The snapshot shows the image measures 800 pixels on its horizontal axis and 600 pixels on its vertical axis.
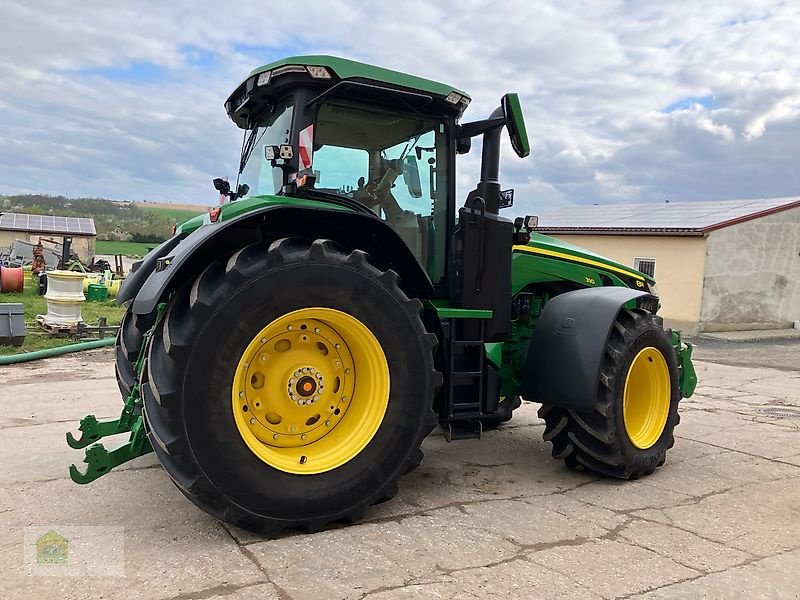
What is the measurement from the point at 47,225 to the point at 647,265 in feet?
132

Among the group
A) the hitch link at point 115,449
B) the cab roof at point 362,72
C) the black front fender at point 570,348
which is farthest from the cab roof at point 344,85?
the black front fender at point 570,348

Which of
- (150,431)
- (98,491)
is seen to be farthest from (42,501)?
(150,431)

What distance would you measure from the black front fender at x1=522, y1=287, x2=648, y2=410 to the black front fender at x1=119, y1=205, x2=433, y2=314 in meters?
1.04

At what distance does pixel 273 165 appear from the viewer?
4.10 metres

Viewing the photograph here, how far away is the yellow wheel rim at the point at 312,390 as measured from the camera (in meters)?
3.68

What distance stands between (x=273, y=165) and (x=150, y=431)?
5.62 ft

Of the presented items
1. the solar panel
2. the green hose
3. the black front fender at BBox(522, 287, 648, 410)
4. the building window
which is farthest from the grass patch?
the solar panel

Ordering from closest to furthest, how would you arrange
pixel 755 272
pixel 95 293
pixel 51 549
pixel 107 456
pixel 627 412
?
1. pixel 51 549
2. pixel 107 456
3. pixel 627 412
4. pixel 755 272
5. pixel 95 293

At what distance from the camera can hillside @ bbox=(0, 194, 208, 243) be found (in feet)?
231

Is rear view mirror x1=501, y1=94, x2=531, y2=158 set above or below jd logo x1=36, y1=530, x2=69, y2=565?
above

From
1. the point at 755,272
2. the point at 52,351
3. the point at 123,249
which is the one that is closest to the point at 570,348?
the point at 52,351

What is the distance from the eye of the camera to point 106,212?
88.4m

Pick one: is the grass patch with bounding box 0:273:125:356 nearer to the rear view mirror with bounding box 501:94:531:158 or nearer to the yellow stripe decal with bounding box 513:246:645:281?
the yellow stripe decal with bounding box 513:246:645:281

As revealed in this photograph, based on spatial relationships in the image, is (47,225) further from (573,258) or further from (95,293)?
(573,258)
